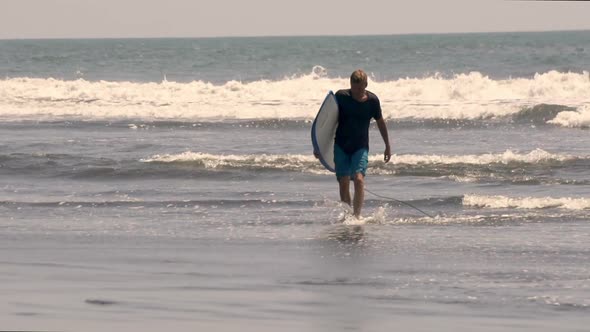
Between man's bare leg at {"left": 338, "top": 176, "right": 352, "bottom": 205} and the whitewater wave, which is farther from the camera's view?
the whitewater wave

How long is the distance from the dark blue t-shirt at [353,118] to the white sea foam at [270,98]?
12495 mm

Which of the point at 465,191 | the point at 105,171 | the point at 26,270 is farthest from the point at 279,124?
the point at 26,270

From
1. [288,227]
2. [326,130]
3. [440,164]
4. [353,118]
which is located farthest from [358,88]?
[440,164]

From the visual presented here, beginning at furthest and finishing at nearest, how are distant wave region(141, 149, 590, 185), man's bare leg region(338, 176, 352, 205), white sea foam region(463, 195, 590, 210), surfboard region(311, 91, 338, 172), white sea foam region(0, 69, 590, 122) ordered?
white sea foam region(0, 69, 590, 122), distant wave region(141, 149, 590, 185), white sea foam region(463, 195, 590, 210), man's bare leg region(338, 176, 352, 205), surfboard region(311, 91, 338, 172)

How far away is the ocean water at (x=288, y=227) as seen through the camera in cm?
648

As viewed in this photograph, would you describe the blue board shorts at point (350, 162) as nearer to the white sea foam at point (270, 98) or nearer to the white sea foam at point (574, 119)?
the white sea foam at point (574, 119)

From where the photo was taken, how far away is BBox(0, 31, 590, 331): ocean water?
21.3 feet

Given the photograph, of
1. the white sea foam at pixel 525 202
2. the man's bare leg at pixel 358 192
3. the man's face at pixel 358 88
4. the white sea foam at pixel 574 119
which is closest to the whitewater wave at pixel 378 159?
the white sea foam at pixel 525 202

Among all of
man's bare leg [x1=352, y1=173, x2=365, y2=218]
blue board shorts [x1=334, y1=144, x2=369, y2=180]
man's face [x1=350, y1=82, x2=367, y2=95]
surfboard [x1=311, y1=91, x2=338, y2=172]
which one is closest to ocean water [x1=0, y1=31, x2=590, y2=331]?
man's bare leg [x1=352, y1=173, x2=365, y2=218]

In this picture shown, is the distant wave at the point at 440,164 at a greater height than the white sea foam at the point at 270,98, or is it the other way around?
the white sea foam at the point at 270,98

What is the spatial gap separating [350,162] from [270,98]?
1981 centimetres

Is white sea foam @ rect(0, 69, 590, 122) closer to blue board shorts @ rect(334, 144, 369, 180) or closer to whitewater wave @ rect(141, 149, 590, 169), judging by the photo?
whitewater wave @ rect(141, 149, 590, 169)

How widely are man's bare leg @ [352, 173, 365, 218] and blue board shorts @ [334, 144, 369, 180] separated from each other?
0.06 m

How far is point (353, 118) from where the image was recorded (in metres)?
9.99
